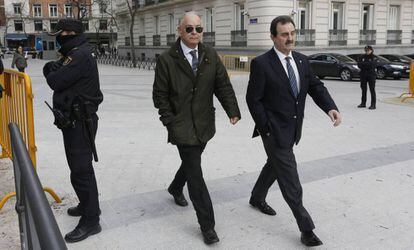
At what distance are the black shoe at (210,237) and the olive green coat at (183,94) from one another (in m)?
0.75

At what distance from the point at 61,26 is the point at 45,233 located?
8.99 feet

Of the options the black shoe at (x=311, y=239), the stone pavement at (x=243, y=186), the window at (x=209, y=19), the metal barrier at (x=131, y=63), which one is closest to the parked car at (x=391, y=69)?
the stone pavement at (x=243, y=186)

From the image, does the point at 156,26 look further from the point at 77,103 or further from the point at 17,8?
the point at 17,8

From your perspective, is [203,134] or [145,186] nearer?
[203,134]

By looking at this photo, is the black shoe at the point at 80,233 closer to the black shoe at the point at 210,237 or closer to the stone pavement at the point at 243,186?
the stone pavement at the point at 243,186

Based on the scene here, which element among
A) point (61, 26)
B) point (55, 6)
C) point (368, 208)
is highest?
point (55, 6)

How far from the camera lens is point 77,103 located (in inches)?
147

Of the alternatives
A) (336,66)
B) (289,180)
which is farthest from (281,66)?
(336,66)

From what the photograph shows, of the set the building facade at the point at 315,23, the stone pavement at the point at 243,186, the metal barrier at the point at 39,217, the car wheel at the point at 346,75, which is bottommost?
the stone pavement at the point at 243,186

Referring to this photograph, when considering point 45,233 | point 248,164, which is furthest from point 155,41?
point 45,233

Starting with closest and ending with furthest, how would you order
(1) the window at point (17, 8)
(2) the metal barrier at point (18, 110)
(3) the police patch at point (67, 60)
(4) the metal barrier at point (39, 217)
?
1. (4) the metal barrier at point (39, 217)
2. (3) the police patch at point (67, 60)
3. (2) the metal barrier at point (18, 110)
4. (1) the window at point (17, 8)

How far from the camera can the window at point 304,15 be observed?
2798 cm

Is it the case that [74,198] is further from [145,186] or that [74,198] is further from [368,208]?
[368,208]

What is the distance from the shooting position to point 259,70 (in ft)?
12.4
